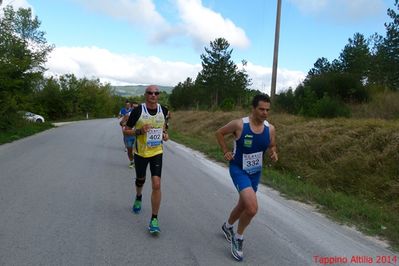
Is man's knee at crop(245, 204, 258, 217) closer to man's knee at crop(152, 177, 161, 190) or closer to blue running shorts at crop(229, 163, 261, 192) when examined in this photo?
blue running shorts at crop(229, 163, 261, 192)

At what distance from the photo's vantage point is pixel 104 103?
297ft

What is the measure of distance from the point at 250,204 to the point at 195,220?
5.85 feet

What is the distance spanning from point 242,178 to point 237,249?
81 cm

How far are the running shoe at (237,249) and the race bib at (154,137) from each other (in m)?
1.82

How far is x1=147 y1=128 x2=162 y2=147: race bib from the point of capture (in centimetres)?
604

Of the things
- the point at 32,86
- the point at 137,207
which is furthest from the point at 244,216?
the point at 32,86

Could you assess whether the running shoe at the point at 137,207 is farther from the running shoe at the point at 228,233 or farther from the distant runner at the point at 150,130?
the running shoe at the point at 228,233

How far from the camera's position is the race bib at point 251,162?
17.0ft

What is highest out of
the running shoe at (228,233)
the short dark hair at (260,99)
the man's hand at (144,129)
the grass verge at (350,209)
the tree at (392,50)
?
the tree at (392,50)

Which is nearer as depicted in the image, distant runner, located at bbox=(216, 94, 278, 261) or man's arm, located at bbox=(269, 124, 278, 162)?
distant runner, located at bbox=(216, 94, 278, 261)

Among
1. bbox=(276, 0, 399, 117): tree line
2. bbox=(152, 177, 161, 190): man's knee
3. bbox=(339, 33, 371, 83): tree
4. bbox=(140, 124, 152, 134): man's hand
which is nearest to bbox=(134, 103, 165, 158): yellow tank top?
bbox=(140, 124, 152, 134): man's hand

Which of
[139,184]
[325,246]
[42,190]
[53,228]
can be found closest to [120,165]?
[42,190]

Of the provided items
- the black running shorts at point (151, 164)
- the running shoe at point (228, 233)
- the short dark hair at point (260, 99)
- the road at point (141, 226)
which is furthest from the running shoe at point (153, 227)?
the short dark hair at point (260, 99)

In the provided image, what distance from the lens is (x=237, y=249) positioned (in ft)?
16.2
